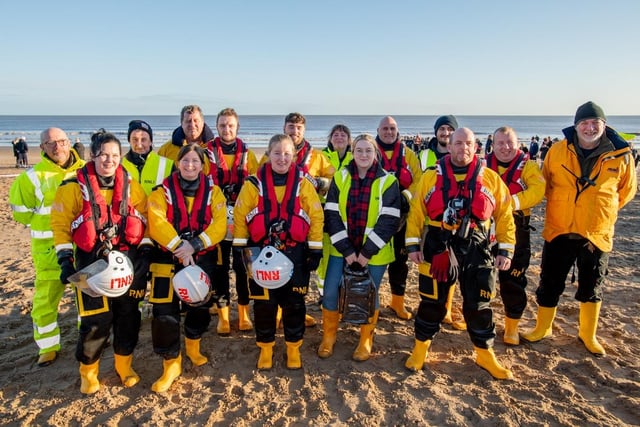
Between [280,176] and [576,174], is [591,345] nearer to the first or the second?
[576,174]

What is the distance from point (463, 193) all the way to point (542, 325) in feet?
6.69

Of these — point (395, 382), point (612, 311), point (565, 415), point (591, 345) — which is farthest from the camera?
point (612, 311)

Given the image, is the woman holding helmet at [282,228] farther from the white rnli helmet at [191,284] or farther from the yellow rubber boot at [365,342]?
the yellow rubber boot at [365,342]

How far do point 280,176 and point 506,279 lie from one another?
8.89 feet

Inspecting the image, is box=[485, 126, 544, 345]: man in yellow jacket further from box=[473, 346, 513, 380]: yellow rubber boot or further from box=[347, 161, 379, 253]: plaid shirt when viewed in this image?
box=[347, 161, 379, 253]: plaid shirt

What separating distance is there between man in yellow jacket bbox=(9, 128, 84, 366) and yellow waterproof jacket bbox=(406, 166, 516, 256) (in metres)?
3.37

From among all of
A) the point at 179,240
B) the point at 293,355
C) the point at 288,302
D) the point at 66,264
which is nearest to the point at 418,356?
the point at 293,355

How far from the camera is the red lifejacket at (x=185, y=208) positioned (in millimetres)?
3680

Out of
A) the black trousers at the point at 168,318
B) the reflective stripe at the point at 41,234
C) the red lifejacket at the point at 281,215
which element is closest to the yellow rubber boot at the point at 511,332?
the red lifejacket at the point at 281,215

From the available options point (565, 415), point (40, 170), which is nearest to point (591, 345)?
point (565, 415)

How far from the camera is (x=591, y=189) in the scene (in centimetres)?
407

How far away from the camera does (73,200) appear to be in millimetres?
3457

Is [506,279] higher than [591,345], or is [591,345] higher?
[506,279]

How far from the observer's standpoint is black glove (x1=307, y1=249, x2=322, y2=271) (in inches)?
151
